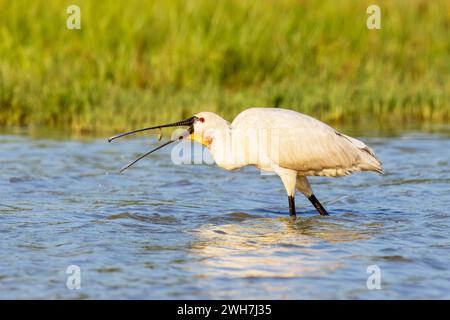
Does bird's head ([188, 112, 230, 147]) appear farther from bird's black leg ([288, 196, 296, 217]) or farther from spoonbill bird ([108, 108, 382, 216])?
bird's black leg ([288, 196, 296, 217])

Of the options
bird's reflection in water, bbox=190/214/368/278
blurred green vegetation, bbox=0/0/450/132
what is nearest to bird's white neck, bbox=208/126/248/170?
bird's reflection in water, bbox=190/214/368/278

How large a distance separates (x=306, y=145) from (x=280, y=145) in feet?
0.75

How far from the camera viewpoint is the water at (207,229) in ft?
19.3

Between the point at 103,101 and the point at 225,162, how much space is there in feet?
16.8

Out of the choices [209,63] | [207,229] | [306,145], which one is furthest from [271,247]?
[209,63]

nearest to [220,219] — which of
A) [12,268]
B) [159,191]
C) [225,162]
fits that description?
[225,162]

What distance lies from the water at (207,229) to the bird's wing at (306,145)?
0.40 metres

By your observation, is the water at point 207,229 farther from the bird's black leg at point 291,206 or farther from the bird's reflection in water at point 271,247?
the bird's black leg at point 291,206

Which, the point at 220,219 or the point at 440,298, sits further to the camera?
the point at 220,219

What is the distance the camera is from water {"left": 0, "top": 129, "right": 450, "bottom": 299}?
5.89m

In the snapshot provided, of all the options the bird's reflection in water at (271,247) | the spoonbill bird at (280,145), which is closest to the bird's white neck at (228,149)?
the spoonbill bird at (280,145)

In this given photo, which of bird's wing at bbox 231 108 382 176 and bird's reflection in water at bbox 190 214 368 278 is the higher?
bird's wing at bbox 231 108 382 176

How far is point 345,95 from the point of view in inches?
517

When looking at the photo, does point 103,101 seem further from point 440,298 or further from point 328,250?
point 440,298
